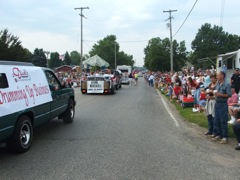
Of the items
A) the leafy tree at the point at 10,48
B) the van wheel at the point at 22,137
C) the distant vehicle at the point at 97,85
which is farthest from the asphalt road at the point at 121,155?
the leafy tree at the point at 10,48

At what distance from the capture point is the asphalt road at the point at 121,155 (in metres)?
5.14

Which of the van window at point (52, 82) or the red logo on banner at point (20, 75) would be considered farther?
the van window at point (52, 82)

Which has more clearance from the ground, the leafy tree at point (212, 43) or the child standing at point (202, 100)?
the leafy tree at point (212, 43)

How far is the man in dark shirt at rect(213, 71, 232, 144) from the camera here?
718 cm

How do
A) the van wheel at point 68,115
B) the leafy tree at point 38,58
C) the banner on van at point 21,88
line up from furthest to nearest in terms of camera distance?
the leafy tree at point 38,58 → the van wheel at point 68,115 → the banner on van at point 21,88

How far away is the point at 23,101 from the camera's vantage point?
6.42 metres

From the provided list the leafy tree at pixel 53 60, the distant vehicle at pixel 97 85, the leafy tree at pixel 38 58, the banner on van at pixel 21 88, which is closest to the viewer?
the banner on van at pixel 21 88

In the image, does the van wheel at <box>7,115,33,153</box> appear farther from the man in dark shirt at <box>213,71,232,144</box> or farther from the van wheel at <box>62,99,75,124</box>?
the man in dark shirt at <box>213,71,232,144</box>

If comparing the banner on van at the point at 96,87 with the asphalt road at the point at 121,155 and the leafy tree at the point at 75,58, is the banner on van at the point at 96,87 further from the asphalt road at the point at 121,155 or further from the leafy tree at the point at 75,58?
the leafy tree at the point at 75,58

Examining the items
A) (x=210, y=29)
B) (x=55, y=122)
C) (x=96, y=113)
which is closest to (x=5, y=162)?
(x=55, y=122)

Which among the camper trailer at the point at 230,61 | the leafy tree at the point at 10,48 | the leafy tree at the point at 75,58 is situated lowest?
the camper trailer at the point at 230,61

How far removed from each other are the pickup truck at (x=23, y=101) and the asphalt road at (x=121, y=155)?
431 millimetres

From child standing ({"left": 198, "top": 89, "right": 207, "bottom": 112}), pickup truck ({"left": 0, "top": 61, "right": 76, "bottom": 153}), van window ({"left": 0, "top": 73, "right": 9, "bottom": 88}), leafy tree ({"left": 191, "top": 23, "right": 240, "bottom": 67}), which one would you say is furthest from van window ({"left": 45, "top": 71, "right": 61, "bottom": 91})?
leafy tree ({"left": 191, "top": 23, "right": 240, "bottom": 67})

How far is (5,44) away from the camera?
4088cm
